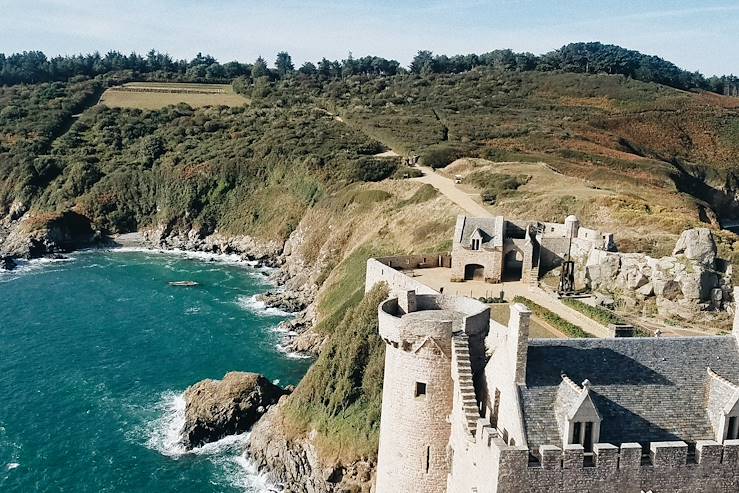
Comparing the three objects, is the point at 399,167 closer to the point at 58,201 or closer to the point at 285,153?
the point at 285,153

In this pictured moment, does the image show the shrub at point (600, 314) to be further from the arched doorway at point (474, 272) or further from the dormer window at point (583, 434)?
the dormer window at point (583, 434)

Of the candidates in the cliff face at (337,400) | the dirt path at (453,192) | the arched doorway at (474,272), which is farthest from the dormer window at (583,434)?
the dirt path at (453,192)

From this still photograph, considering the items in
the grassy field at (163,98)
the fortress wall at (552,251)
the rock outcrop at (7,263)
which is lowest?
the rock outcrop at (7,263)

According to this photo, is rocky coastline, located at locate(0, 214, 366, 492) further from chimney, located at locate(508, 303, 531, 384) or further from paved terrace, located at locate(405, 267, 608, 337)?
A: chimney, located at locate(508, 303, 531, 384)

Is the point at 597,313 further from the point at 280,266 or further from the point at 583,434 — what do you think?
the point at 280,266

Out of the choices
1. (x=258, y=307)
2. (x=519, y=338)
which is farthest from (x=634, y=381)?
(x=258, y=307)

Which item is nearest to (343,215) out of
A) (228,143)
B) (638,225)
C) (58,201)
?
(638,225)
